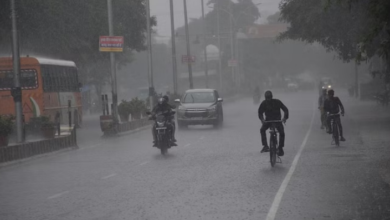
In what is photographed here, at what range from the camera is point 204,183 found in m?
Result: 16.3

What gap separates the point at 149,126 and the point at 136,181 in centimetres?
2697

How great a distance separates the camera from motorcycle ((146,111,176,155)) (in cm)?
2473

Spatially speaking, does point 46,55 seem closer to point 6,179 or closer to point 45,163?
point 45,163

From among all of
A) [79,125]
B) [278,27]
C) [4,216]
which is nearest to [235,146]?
[4,216]

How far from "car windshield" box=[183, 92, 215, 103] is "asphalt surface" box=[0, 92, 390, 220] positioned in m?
12.1

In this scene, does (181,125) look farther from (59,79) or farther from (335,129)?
(335,129)

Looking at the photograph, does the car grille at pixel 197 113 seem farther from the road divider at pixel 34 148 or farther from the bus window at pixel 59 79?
the road divider at pixel 34 148

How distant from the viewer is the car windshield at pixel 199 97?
134ft

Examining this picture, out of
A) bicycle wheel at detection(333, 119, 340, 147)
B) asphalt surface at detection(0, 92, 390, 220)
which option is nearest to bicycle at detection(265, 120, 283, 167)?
asphalt surface at detection(0, 92, 390, 220)

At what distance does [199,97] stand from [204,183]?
82.2 ft

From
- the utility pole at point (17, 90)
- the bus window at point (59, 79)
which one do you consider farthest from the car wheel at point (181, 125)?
the utility pole at point (17, 90)

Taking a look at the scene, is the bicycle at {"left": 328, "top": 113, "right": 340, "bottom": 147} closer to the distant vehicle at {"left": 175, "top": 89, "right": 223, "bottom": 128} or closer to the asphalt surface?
the asphalt surface

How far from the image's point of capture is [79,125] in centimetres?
4622

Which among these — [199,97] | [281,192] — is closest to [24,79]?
[199,97]
